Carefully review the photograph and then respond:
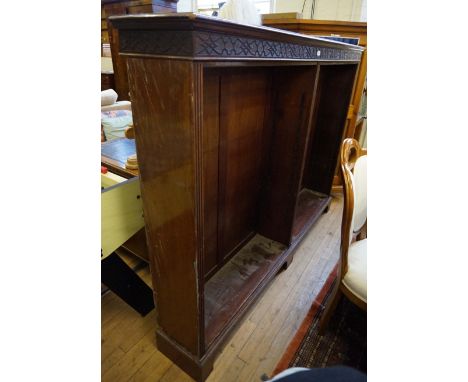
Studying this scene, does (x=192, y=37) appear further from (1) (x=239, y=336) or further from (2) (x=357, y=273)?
(1) (x=239, y=336)

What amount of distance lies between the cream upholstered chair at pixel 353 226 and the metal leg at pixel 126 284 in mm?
994

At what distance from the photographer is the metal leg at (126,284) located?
139 centimetres

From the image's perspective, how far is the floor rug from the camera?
1.31 meters

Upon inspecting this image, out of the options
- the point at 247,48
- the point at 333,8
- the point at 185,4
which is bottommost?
the point at 247,48

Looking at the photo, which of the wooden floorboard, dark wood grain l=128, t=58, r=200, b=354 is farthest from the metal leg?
dark wood grain l=128, t=58, r=200, b=354

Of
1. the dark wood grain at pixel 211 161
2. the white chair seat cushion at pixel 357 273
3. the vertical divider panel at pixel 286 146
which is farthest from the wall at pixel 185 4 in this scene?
the white chair seat cushion at pixel 357 273

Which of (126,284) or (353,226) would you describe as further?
(126,284)

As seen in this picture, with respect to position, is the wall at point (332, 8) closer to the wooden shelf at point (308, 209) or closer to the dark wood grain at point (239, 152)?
the wooden shelf at point (308, 209)

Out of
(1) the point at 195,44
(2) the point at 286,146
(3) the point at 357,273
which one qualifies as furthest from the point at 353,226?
(1) the point at 195,44

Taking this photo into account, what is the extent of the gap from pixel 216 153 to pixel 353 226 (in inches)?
27.4

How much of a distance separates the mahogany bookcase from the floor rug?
305mm

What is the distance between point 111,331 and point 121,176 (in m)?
0.80

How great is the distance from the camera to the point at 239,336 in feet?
4.63
